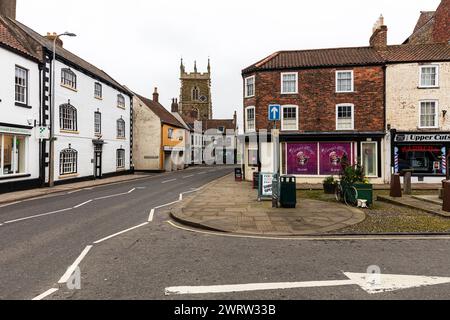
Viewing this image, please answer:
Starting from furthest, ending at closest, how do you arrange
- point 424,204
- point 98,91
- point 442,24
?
point 98,91, point 442,24, point 424,204

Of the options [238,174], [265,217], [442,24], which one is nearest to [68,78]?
[238,174]

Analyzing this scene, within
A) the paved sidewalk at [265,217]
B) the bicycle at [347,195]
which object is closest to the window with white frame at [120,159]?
the paved sidewalk at [265,217]

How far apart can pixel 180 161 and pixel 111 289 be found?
124 feet

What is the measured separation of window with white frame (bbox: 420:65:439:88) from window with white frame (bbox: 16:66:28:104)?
2625cm

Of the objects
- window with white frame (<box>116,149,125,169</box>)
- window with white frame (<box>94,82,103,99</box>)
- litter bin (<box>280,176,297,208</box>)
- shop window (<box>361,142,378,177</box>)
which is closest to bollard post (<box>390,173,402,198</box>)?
litter bin (<box>280,176,297,208</box>)

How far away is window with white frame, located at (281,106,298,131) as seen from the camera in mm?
21641

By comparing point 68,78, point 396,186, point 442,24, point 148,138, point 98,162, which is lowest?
point 396,186

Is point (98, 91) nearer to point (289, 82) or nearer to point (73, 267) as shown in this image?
point (289, 82)

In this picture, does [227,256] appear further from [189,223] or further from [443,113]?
[443,113]

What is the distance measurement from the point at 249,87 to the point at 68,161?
49.9 ft

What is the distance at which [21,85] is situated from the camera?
16906 millimetres

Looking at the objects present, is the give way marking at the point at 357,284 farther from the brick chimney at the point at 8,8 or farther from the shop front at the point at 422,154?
the brick chimney at the point at 8,8

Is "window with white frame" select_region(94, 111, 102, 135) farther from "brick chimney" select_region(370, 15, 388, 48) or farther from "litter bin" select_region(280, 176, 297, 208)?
"brick chimney" select_region(370, 15, 388, 48)
